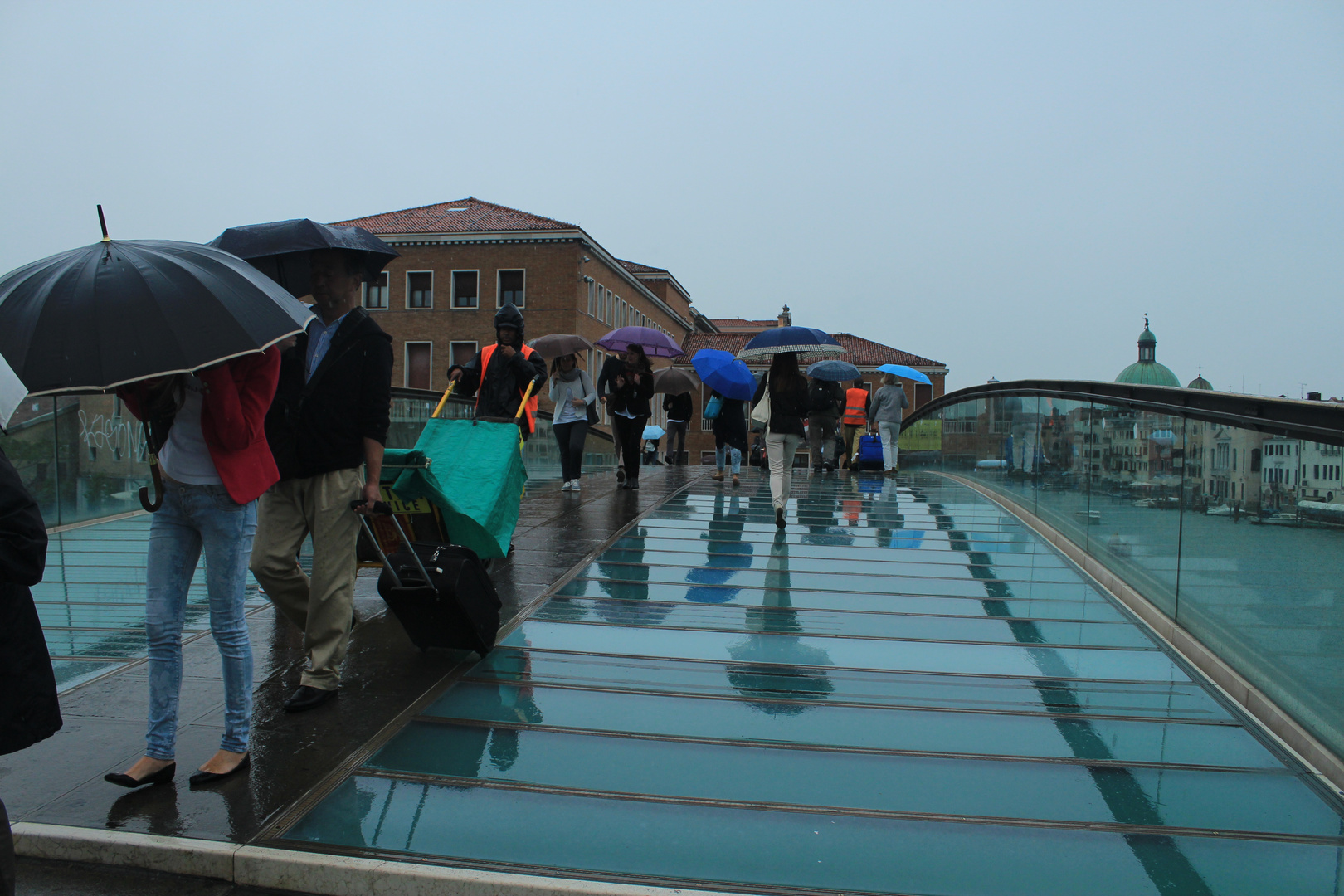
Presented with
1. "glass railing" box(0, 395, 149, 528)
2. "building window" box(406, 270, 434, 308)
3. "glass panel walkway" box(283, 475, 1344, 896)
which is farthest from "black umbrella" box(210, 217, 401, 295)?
"building window" box(406, 270, 434, 308)

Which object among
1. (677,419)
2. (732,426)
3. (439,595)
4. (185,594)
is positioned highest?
(677,419)

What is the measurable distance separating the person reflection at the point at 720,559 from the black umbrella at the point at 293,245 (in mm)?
2957

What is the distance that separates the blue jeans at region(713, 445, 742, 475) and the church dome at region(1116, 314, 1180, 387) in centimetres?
8737

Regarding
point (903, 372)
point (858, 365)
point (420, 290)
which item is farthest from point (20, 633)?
point (858, 365)

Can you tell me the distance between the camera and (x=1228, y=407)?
15.7 feet

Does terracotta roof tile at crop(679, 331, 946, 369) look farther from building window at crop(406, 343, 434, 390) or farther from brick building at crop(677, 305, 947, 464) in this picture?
building window at crop(406, 343, 434, 390)

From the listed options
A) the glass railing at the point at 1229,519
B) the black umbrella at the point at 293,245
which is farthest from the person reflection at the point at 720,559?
the black umbrella at the point at 293,245

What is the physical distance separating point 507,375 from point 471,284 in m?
39.9

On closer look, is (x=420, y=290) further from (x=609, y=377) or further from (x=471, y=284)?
(x=609, y=377)

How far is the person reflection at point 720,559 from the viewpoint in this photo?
20.9ft

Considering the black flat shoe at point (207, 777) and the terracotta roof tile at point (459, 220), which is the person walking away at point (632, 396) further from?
the terracotta roof tile at point (459, 220)

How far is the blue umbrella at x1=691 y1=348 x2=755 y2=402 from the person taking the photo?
38.9ft

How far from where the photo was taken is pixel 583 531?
8375mm

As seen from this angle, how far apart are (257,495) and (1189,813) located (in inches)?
130
